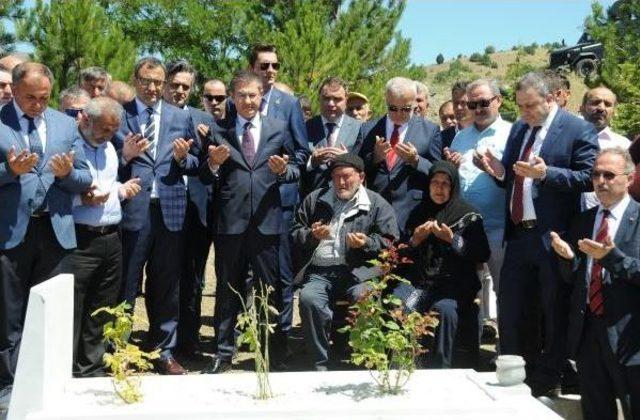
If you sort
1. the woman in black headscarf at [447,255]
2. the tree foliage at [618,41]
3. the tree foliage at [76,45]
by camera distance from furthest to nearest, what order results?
the tree foliage at [618,41] < the tree foliage at [76,45] < the woman in black headscarf at [447,255]

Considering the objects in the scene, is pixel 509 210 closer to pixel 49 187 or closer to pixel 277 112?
pixel 277 112

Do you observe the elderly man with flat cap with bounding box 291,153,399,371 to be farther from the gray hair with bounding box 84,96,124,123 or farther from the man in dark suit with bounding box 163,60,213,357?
the gray hair with bounding box 84,96,124,123

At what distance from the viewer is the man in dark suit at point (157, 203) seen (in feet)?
21.6

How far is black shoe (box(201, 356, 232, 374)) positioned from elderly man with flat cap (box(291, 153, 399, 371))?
2.57 feet

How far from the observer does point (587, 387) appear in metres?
5.29

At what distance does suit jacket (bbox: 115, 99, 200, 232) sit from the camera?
21.4 ft

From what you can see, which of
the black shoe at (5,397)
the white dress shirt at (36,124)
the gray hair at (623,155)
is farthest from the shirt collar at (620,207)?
the black shoe at (5,397)

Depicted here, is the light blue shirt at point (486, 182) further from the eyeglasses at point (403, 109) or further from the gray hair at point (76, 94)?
the gray hair at point (76, 94)

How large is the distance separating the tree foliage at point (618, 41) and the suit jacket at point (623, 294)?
11396mm

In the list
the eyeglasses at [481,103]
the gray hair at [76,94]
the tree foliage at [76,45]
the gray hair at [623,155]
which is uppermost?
the tree foliage at [76,45]

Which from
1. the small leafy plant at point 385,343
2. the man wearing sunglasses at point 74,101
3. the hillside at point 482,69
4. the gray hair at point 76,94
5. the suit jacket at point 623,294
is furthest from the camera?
the hillside at point 482,69

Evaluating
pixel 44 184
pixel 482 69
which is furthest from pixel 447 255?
pixel 482 69

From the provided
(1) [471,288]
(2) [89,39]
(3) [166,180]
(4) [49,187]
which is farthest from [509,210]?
(2) [89,39]

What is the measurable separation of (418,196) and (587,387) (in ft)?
7.35
